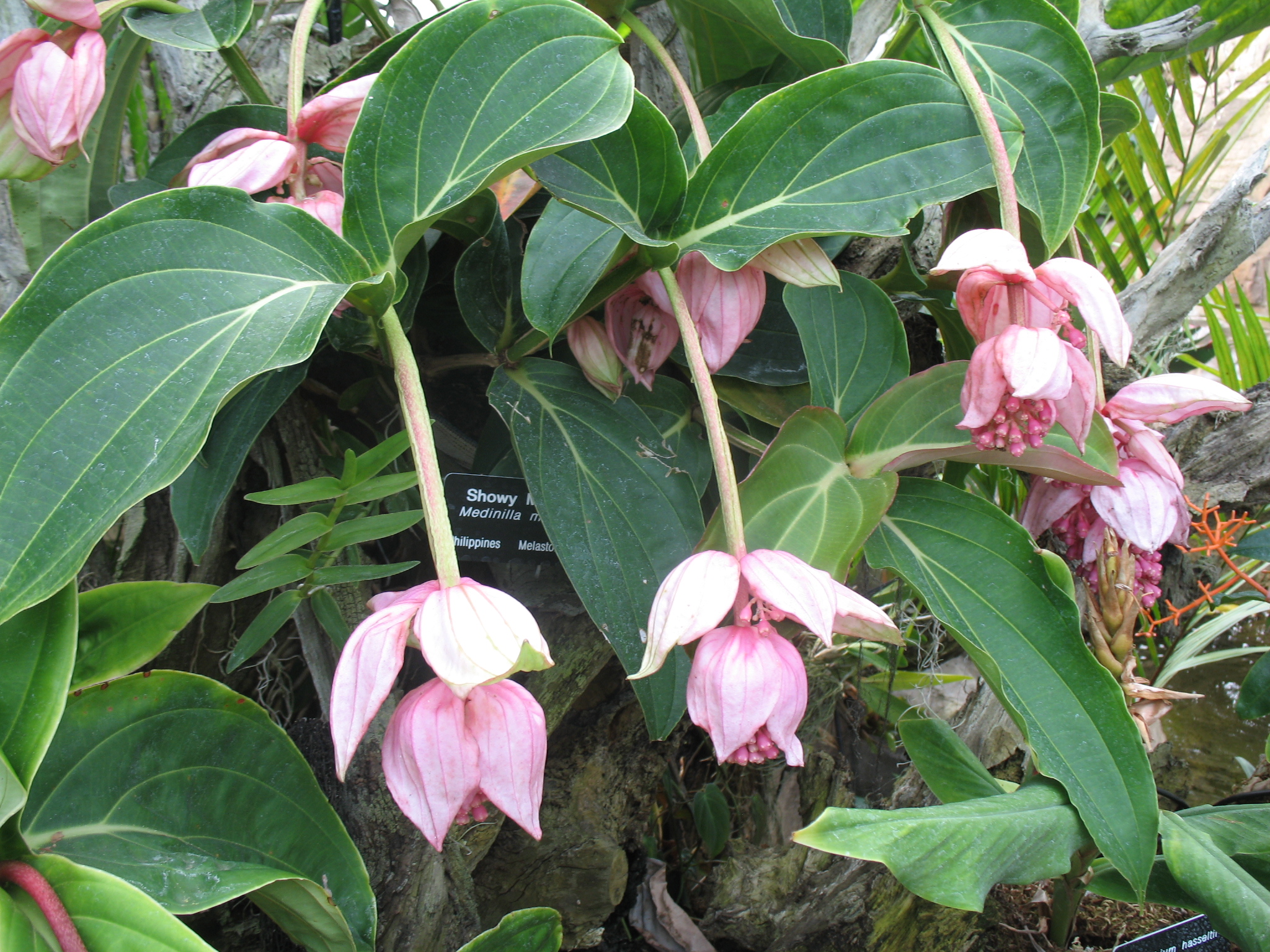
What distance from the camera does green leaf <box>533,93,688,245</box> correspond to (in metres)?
0.54

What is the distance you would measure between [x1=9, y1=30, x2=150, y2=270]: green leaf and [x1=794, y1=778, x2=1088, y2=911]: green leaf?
2.39 feet

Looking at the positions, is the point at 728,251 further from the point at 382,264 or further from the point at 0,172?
the point at 0,172

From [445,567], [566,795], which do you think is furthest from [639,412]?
[566,795]

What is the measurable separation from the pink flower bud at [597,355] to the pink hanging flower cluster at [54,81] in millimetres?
362

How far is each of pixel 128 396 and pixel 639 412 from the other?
340mm

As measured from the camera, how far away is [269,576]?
531mm

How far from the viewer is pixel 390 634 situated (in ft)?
1.34

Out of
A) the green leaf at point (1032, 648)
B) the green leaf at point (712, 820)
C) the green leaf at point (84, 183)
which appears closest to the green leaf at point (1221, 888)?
the green leaf at point (1032, 648)

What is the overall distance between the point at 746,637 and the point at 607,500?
170 millimetres

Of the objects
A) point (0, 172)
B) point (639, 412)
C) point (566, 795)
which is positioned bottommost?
point (566, 795)

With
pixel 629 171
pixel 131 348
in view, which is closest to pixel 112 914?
pixel 131 348

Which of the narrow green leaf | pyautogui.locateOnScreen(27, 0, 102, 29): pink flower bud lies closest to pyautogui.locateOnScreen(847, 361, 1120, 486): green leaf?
the narrow green leaf

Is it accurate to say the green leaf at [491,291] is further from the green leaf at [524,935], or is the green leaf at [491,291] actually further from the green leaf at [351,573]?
the green leaf at [524,935]

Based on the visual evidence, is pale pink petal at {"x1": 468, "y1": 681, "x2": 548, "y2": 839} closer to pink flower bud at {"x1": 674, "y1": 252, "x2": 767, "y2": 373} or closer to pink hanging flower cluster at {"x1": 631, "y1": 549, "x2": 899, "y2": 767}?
pink hanging flower cluster at {"x1": 631, "y1": 549, "x2": 899, "y2": 767}
